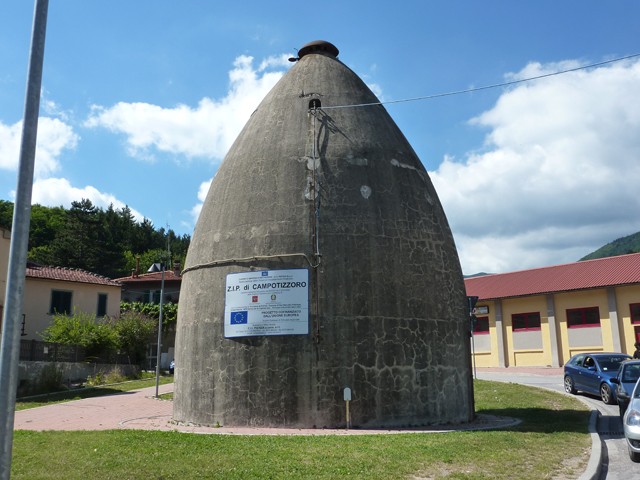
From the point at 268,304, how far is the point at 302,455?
16.3 ft

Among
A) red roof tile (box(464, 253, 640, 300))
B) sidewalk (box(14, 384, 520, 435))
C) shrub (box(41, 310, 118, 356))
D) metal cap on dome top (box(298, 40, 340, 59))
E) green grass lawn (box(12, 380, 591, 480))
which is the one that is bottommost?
sidewalk (box(14, 384, 520, 435))

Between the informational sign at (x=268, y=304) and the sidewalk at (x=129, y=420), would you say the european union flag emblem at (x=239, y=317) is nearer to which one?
the informational sign at (x=268, y=304)

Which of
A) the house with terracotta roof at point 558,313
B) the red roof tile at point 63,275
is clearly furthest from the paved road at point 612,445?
the red roof tile at point 63,275

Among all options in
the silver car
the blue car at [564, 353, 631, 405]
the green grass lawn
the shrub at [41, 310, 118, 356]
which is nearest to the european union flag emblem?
the green grass lawn

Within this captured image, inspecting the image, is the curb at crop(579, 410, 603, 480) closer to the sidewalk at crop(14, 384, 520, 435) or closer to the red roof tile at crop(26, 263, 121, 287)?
A: the sidewalk at crop(14, 384, 520, 435)

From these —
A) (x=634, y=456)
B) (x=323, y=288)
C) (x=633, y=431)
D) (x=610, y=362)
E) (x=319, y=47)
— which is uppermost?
(x=319, y=47)

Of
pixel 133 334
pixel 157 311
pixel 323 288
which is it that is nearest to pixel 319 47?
pixel 323 288

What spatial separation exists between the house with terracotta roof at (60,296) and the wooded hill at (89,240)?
56.3 feet

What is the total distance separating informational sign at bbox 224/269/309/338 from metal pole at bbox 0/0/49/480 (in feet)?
26.3

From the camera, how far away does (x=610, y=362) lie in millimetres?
20484

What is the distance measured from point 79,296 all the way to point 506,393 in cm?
3089

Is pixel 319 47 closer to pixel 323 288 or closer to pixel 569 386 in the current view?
pixel 323 288

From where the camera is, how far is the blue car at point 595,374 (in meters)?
19.2

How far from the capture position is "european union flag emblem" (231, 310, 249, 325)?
13.9 metres
